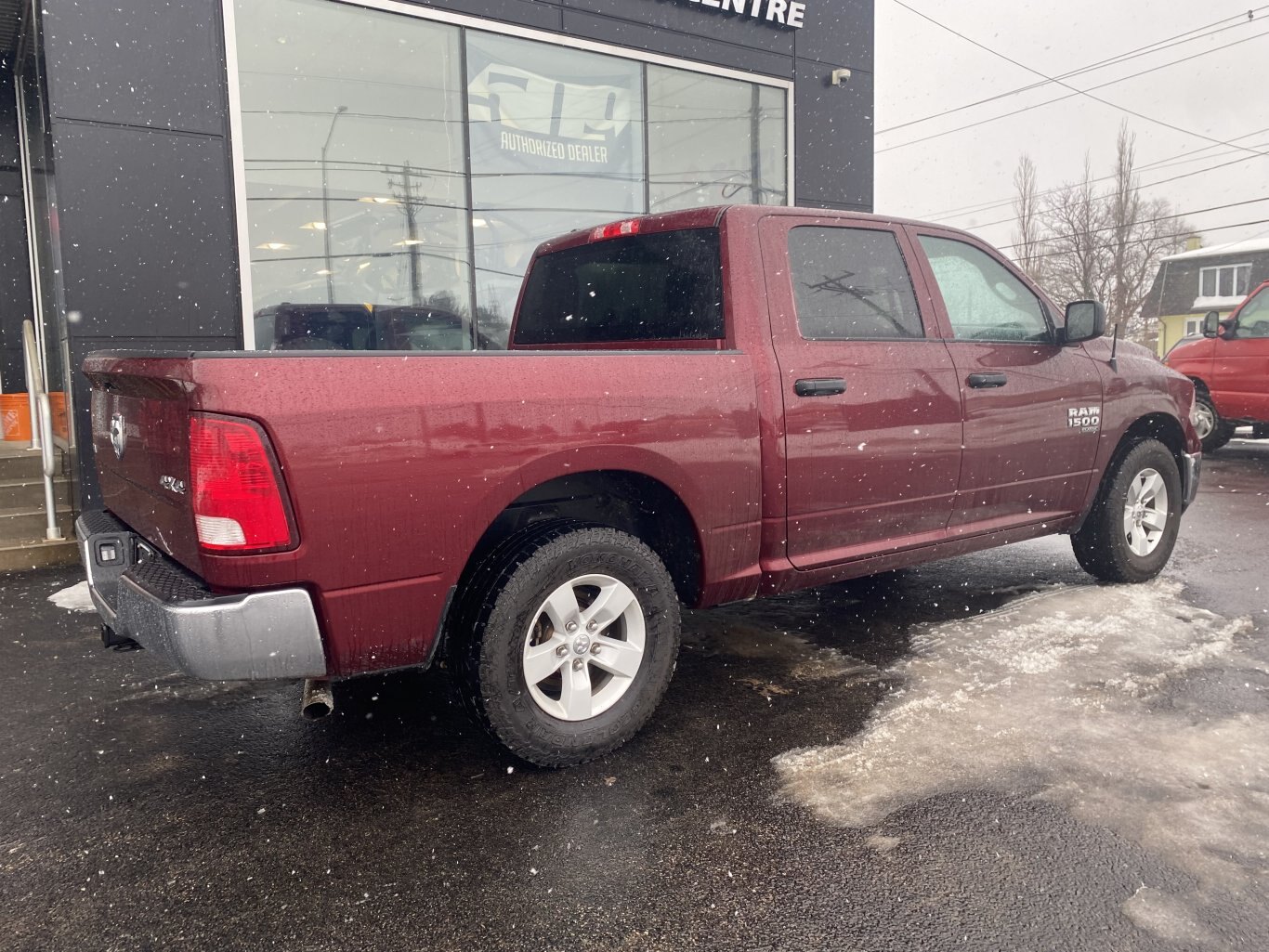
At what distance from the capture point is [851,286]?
3.81m

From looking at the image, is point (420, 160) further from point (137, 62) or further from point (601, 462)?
point (601, 462)

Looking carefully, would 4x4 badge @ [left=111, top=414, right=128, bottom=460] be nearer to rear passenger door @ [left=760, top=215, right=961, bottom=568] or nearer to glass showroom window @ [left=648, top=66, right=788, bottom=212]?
rear passenger door @ [left=760, top=215, right=961, bottom=568]

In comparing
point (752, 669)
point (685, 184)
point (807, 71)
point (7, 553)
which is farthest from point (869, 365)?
point (807, 71)

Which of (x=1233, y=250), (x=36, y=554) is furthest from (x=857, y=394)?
(x=1233, y=250)

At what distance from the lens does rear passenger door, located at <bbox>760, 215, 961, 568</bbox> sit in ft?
11.5

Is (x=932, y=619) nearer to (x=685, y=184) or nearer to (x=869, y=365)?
(x=869, y=365)

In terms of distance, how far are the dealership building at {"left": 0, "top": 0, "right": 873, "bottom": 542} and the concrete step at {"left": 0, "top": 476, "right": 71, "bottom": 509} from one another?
0.34 feet

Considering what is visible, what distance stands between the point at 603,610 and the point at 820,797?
0.89 m

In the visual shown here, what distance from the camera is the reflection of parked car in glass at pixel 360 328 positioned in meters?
7.53

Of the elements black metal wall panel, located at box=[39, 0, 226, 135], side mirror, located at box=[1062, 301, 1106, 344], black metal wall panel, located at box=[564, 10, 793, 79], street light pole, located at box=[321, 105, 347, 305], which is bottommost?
side mirror, located at box=[1062, 301, 1106, 344]

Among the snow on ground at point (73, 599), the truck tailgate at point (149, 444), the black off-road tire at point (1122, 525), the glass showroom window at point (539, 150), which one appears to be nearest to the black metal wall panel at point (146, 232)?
the snow on ground at point (73, 599)

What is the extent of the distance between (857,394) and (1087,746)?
1.48 meters

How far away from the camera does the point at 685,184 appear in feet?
33.3

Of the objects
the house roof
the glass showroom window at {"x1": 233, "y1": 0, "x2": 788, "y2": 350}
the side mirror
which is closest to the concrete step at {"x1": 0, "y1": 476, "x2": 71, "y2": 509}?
the glass showroom window at {"x1": 233, "y1": 0, "x2": 788, "y2": 350}
